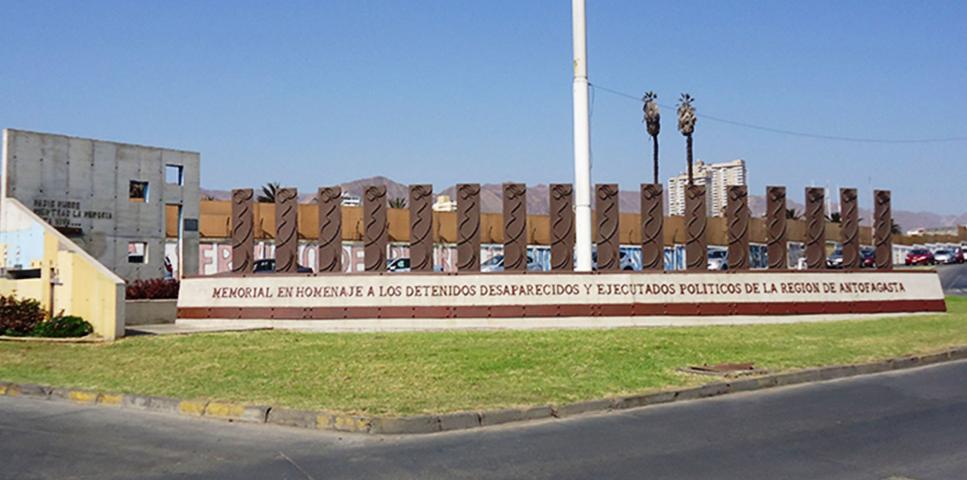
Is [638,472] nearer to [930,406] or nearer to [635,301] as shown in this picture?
[930,406]

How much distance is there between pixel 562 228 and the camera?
21906mm

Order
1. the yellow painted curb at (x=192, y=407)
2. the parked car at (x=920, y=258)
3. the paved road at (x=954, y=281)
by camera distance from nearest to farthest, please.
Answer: the yellow painted curb at (x=192, y=407) → the paved road at (x=954, y=281) → the parked car at (x=920, y=258)

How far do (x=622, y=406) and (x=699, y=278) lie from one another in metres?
11.1

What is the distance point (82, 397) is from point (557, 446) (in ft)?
22.4

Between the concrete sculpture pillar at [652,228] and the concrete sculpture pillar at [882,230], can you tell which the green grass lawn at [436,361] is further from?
the concrete sculpture pillar at [882,230]

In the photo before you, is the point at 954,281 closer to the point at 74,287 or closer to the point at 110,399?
the point at 74,287

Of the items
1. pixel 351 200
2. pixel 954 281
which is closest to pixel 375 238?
pixel 954 281

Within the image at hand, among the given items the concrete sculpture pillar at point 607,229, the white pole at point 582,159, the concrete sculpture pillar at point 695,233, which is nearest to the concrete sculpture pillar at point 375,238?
the white pole at point 582,159

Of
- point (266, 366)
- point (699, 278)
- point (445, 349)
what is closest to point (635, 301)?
point (699, 278)

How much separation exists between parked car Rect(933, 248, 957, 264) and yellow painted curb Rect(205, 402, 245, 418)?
79.0 metres

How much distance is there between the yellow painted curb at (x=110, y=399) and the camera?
38.2ft

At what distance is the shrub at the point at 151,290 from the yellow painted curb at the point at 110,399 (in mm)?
13242

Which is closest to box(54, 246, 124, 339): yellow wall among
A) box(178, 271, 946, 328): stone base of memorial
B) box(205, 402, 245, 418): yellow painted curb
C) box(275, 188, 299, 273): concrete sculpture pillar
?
box(178, 271, 946, 328): stone base of memorial

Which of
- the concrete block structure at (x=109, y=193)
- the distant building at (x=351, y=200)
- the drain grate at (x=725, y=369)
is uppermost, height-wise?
the distant building at (x=351, y=200)
